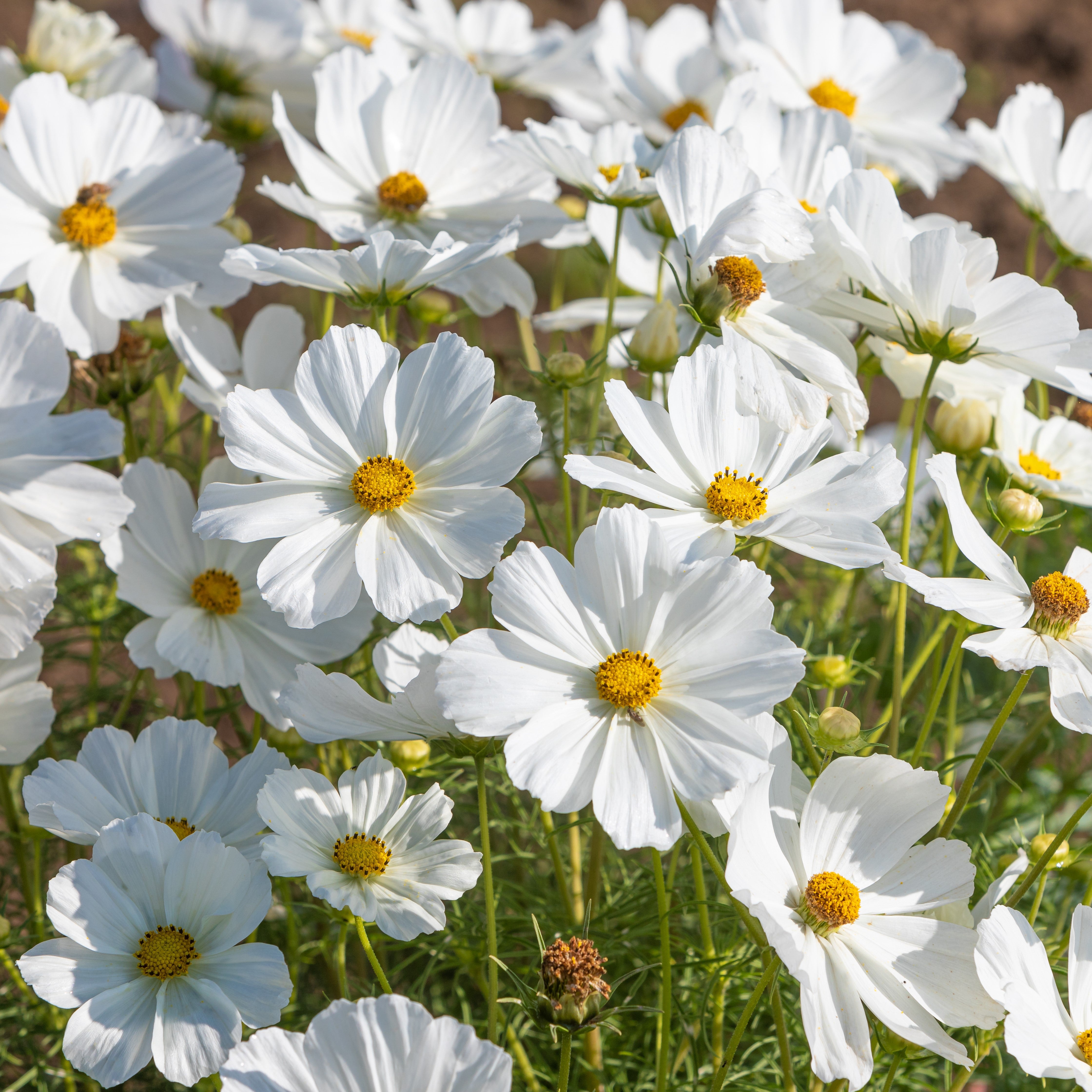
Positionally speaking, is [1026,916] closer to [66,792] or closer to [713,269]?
[713,269]

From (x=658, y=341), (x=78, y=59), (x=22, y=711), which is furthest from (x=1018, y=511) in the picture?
(x=78, y=59)

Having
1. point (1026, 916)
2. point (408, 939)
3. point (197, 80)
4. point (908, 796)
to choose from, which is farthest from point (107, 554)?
point (197, 80)

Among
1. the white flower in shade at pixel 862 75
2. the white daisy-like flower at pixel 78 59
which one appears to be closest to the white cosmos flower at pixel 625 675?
the white flower in shade at pixel 862 75

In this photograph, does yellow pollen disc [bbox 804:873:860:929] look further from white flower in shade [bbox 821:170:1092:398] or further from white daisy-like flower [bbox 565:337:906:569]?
white flower in shade [bbox 821:170:1092:398]

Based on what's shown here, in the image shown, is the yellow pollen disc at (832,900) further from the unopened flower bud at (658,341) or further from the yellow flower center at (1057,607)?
the unopened flower bud at (658,341)

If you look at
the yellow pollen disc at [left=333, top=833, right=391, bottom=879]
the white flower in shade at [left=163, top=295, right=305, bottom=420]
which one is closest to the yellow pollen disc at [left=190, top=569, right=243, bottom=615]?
the white flower in shade at [left=163, top=295, right=305, bottom=420]

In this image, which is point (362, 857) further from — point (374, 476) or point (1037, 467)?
point (1037, 467)
